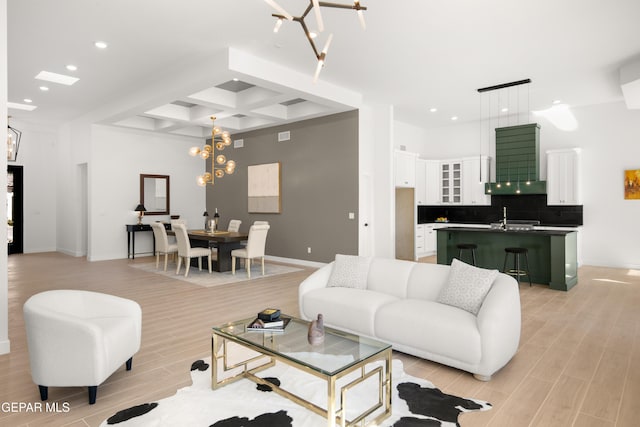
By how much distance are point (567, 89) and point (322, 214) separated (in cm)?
502

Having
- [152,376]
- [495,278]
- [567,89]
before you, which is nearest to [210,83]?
[152,376]

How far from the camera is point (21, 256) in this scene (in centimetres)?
921

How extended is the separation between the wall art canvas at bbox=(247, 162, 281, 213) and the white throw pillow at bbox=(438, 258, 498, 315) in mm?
5904

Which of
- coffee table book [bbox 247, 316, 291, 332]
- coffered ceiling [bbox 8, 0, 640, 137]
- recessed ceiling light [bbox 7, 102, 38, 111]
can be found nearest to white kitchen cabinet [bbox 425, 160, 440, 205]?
coffered ceiling [bbox 8, 0, 640, 137]

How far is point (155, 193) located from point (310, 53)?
20.9ft

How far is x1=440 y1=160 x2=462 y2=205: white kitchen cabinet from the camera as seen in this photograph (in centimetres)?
955

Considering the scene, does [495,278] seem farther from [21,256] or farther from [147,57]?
[21,256]

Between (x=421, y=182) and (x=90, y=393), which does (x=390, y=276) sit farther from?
(x=421, y=182)

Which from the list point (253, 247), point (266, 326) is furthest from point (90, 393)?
point (253, 247)

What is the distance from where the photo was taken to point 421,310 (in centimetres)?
311

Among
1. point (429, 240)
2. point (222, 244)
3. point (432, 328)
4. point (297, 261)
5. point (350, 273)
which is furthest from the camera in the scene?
point (429, 240)

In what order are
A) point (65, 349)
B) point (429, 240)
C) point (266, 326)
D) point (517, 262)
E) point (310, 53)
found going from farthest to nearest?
point (429, 240), point (517, 262), point (310, 53), point (266, 326), point (65, 349)

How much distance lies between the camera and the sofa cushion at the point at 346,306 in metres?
3.35

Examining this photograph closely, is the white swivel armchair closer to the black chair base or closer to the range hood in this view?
the black chair base
